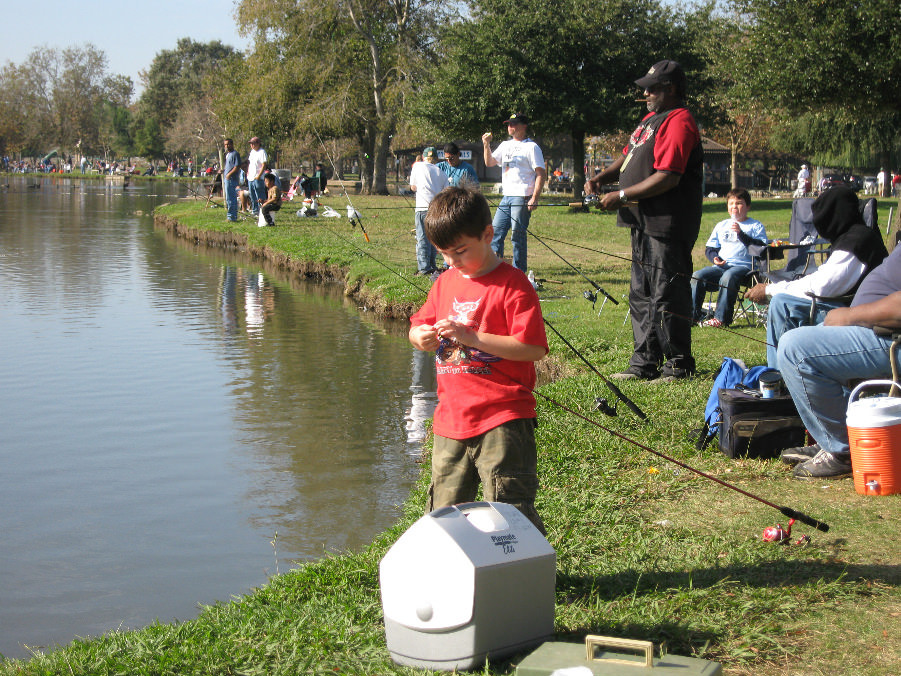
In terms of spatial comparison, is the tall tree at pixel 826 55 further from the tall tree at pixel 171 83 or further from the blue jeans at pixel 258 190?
the tall tree at pixel 171 83

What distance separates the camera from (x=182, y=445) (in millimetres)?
6660

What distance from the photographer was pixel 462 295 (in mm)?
3443

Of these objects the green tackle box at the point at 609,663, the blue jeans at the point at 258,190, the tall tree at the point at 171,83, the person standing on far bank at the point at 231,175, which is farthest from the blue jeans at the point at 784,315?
the tall tree at the point at 171,83

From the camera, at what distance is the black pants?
641cm

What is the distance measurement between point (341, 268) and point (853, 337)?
35.2ft

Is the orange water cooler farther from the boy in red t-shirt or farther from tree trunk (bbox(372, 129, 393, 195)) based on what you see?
tree trunk (bbox(372, 129, 393, 195))

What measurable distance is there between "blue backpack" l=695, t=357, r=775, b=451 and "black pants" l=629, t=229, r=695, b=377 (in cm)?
98

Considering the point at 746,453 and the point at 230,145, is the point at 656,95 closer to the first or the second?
the point at 746,453

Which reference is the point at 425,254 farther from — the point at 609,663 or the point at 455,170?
the point at 609,663

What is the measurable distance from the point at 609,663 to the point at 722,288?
21.5 ft

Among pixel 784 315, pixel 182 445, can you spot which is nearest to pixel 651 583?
pixel 784 315

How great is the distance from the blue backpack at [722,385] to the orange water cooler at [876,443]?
91cm

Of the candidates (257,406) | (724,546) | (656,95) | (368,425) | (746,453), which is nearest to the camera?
(724,546)

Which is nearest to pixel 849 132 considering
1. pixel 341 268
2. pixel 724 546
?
pixel 341 268
